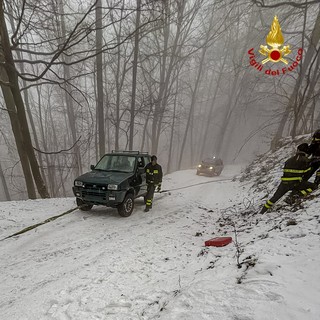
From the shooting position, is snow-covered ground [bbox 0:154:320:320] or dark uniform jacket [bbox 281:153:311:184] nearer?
snow-covered ground [bbox 0:154:320:320]

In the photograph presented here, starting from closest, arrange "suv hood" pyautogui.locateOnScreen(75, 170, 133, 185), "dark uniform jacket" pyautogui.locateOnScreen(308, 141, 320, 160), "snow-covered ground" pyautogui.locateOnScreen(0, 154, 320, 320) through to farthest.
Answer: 1. "snow-covered ground" pyautogui.locateOnScreen(0, 154, 320, 320)
2. "dark uniform jacket" pyautogui.locateOnScreen(308, 141, 320, 160)
3. "suv hood" pyautogui.locateOnScreen(75, 170, 133, 185)

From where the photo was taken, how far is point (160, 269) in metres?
4.20

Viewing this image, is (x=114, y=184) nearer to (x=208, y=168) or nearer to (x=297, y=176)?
(x=297, y=176)

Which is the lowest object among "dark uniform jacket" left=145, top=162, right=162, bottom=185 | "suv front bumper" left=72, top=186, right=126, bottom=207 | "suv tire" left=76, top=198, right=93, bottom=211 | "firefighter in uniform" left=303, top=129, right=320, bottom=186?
"suv tire" left=76, top=198, right=93, bottom=211

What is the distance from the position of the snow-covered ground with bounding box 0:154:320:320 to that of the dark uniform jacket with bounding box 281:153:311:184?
2.66ft

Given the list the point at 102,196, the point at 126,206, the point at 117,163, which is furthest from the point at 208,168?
the point at 102,196

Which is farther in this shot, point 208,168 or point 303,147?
point 208,168

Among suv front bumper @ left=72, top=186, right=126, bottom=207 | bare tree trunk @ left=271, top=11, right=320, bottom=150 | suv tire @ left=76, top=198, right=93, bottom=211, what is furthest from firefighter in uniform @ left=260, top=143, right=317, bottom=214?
suv tire @ left=76, top=198, right=93, bottom=211

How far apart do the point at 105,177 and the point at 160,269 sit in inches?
156

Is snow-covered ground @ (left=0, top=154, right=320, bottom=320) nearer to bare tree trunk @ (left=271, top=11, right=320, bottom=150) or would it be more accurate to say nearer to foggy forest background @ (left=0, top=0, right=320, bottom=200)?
foggy forest background @ (left=0, top=0, right=320, bottom=200)

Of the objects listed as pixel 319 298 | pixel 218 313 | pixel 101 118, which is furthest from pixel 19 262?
pixel 101 118

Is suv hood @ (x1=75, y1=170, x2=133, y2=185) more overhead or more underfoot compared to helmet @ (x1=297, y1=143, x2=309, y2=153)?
more underfoot

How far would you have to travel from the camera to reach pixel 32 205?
8055mm

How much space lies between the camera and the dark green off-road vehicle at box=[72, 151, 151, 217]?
7.05 m
